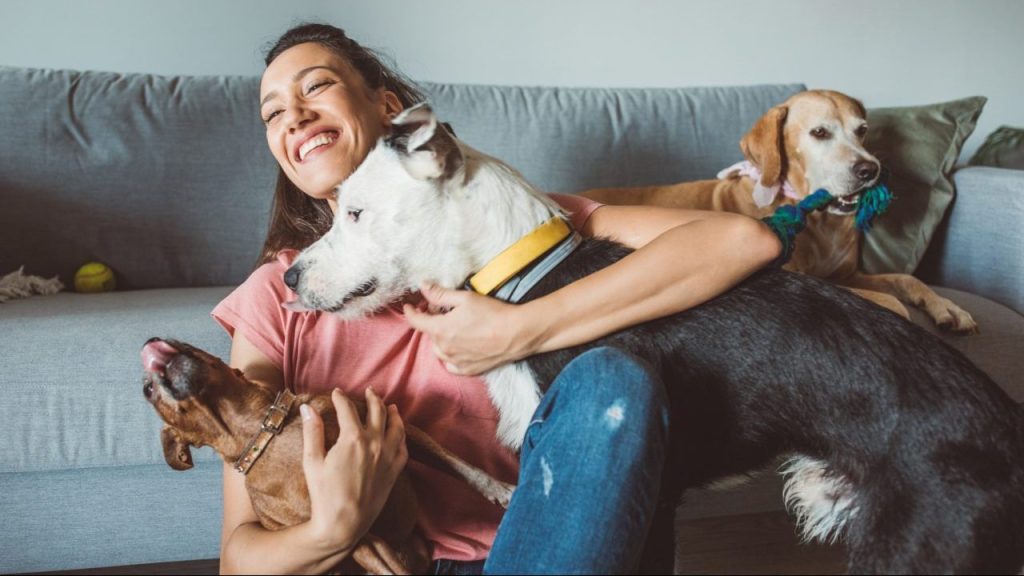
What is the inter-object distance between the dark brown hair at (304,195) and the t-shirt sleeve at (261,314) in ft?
0.58

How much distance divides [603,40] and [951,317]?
166 cm

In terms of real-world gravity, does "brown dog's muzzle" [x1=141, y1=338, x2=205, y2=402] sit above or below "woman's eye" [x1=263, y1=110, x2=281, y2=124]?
below

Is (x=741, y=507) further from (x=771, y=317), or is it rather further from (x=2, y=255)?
(x=2, y=255)

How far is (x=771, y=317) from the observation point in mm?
1027

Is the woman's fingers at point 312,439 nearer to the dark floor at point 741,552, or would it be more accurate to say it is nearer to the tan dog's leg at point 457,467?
the tan dog's leg at point 457,467

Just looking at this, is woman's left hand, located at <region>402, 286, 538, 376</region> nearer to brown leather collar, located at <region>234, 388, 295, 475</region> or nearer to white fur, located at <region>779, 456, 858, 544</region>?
brown leather collar, located at <region>234, 388, 295, 475</region>

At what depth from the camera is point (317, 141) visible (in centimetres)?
127

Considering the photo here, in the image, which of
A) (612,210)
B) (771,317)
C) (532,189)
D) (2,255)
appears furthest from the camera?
(2,255)

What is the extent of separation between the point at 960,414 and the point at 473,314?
0.64 m

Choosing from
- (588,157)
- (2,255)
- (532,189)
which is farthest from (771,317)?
(2,255)

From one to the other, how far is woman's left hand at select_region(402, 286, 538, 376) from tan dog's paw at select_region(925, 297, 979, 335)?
4.23ft

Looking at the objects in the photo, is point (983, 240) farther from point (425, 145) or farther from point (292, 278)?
point (292, 278)

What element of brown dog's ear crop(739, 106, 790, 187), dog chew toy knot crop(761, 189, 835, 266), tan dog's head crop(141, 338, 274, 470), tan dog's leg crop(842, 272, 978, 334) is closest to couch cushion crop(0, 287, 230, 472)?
tan dog's head crop(141, 338, 274, 470)

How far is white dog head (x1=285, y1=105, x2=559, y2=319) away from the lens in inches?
44.3
